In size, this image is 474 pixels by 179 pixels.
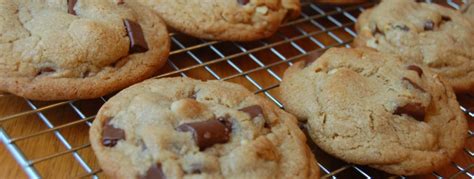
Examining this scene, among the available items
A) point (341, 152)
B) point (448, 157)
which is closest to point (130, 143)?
point (341, 152)

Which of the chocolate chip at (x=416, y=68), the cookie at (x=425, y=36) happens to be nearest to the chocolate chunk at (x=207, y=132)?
the chocolate chip at (x=416, y=68)

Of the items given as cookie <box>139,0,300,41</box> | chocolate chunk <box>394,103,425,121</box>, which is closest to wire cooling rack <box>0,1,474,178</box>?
cookie <box>139,0,300,41</box>

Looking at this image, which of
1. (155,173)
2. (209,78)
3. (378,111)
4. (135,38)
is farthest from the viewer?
(209,78)

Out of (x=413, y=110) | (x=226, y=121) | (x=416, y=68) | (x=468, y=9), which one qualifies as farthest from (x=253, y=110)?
(x=468, y=9)

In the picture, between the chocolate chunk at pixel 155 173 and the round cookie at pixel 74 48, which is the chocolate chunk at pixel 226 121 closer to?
the chocolate chunk at pixel 155 173

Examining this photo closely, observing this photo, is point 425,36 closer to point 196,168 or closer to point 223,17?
point 223,17

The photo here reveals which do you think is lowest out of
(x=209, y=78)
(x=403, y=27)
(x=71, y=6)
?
(x=209, y=78)
